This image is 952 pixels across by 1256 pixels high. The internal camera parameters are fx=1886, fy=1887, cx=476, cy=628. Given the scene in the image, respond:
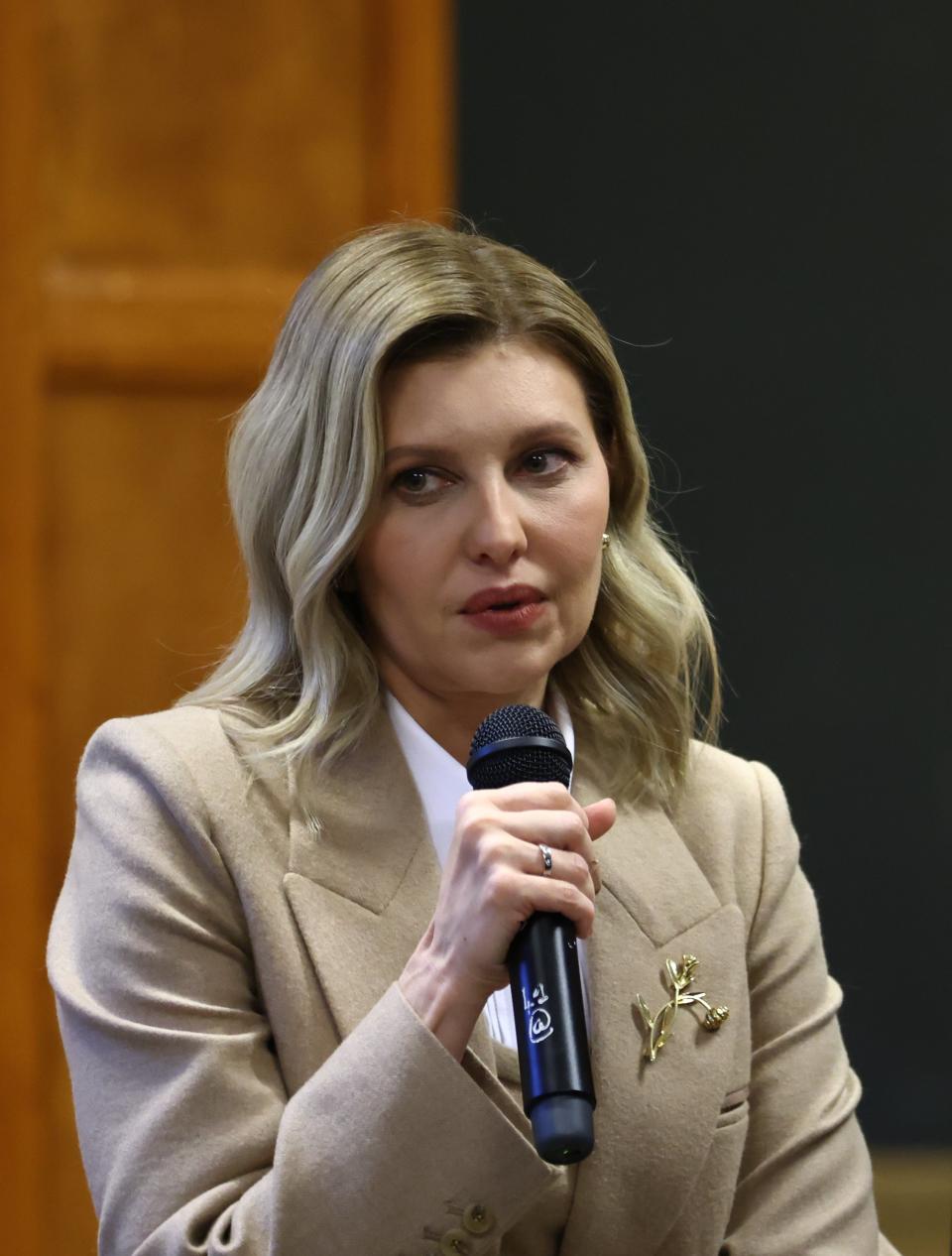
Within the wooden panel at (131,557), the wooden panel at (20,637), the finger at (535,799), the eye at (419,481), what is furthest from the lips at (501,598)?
the wooden panel at (20,637)

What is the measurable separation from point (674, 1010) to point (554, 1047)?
60 centimetres

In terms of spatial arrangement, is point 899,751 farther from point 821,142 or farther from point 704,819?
point 704,819

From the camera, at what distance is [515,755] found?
1.55m

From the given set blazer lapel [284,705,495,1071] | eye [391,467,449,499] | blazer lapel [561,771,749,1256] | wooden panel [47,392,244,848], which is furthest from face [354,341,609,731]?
wooden panel [47,392,244,848]

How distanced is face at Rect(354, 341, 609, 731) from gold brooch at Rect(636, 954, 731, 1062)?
12.9 inches

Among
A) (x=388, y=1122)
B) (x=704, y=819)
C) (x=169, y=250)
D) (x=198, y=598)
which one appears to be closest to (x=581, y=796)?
(x=704, y=819)

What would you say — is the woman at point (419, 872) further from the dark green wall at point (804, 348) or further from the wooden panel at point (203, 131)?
the dark green wall at point (804, 348)

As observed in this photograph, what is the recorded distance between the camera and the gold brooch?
1.84 metres

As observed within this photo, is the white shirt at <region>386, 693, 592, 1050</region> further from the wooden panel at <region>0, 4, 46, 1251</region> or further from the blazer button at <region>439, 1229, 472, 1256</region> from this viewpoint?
the wooden panel at <region>0, 4, 46, 1251</region>

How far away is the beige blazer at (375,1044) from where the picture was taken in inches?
61.7

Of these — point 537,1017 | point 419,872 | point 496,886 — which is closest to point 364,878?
point 419,872

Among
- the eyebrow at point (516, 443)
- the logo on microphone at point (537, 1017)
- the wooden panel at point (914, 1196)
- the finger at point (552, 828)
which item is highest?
the eyebrow at point (516, 443)

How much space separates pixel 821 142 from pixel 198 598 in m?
1.54

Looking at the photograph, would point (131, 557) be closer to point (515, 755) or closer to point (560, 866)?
point (515, 755)
